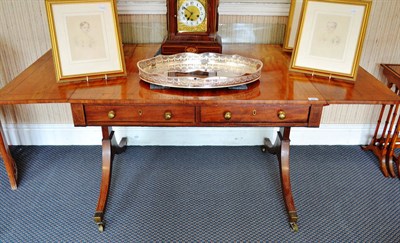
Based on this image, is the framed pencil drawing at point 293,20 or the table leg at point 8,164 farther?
the table leg at point 8,164

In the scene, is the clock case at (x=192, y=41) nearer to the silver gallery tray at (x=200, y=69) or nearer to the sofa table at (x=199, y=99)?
the silver gallery tray at (x=200, y=69)

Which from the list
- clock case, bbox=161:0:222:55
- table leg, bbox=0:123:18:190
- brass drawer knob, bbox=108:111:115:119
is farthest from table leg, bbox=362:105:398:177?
table leg, bbox=0:123:18:190

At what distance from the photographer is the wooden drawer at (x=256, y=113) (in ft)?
4.46

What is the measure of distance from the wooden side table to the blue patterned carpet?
61mm

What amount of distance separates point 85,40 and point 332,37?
97cm

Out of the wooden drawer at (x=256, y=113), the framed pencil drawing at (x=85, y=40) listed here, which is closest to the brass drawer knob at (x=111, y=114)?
the framed pencil drawing at (x=85, y=40)

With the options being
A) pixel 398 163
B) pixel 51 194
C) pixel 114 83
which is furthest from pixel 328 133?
pixel 51 194

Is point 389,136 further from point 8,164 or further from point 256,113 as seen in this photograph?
point 8,164

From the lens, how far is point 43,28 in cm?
193

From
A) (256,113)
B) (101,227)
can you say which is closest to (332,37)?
(256,113)

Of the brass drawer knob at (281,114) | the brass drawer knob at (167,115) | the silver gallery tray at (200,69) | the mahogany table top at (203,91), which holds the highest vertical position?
the silver gallery tray at (200,69)

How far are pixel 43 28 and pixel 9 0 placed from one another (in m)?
0.20

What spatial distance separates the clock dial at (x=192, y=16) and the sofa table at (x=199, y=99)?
324 millimetres

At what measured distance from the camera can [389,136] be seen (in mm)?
2088
